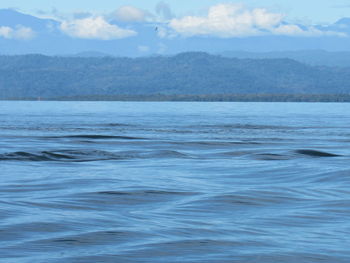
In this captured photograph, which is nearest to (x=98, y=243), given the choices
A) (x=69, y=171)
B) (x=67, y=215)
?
(x=67, y=215)

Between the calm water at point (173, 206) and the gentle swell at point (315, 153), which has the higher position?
the calm water at point (173, 206)

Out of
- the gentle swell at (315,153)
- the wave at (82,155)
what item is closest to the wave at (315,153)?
the gentle swell at (315,153)

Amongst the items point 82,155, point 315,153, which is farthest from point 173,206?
point 315,153

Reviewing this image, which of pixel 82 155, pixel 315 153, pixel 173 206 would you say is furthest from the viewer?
pixel 315 153

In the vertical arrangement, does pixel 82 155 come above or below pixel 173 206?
below

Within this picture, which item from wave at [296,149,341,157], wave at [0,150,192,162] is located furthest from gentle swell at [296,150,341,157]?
wave at [0,150,192,162]

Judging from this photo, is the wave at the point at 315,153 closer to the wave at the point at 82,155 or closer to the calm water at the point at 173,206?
the calm water at the point at 173,206

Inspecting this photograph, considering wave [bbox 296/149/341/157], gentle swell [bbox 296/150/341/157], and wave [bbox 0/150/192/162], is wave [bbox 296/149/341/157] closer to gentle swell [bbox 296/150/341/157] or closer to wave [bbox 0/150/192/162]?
A: gentle swell [bbox 296/150/341/157]

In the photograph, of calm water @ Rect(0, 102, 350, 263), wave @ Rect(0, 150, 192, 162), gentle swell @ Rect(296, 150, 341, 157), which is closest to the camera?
calm water @ Rect(0, 102, 350, 263)

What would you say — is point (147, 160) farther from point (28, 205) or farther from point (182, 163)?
point (28, 205)

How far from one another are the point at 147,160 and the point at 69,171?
6056 millimetres

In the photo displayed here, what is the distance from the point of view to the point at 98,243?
14.3 m

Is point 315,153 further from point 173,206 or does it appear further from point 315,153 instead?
point 173,206

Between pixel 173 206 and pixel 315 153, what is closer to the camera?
pixel 173 206
